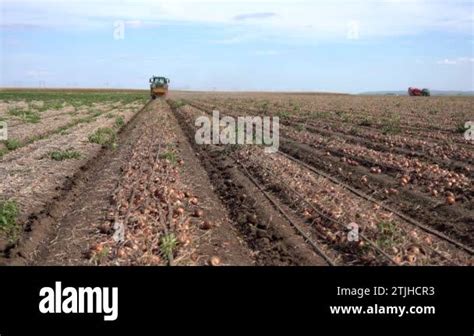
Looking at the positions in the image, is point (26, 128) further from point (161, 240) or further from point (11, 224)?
point (161, 240)

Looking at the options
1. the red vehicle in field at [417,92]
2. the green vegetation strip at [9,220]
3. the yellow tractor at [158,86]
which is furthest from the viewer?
the red vehicle in field at [417,92]

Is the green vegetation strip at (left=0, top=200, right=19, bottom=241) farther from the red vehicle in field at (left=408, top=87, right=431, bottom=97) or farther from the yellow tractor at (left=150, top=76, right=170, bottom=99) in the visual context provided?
the red vehicle in field at (left=408, top=87, right=431, bottom=97)

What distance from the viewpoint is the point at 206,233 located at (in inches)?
326

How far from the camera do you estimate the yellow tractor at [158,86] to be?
56344mm

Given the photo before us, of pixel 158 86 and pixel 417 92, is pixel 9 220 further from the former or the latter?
pixel 417 92

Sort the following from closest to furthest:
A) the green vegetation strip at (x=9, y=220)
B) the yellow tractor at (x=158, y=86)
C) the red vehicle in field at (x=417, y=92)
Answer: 1. the green vegetation strip at (x=9, y=220)
2. the yellow tractor at (x=158, y=86)
3. the red vehicle in field at (x=417, y=92)

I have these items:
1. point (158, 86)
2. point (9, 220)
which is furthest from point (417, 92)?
point (9, 220)

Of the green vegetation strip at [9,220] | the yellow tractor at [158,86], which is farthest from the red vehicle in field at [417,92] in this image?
the green vegetation strip at [9,220]

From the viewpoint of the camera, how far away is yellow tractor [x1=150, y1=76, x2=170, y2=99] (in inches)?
2218

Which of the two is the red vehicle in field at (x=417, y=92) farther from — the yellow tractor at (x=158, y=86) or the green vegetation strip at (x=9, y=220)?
the green vegetation strip at (x=9, y=220)

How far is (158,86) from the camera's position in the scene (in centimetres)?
5672

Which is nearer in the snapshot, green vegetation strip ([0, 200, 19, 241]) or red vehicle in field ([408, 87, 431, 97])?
green vegetation strip ([0, 200, 19, 241])

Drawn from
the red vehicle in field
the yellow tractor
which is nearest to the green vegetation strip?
the yellow tractor
